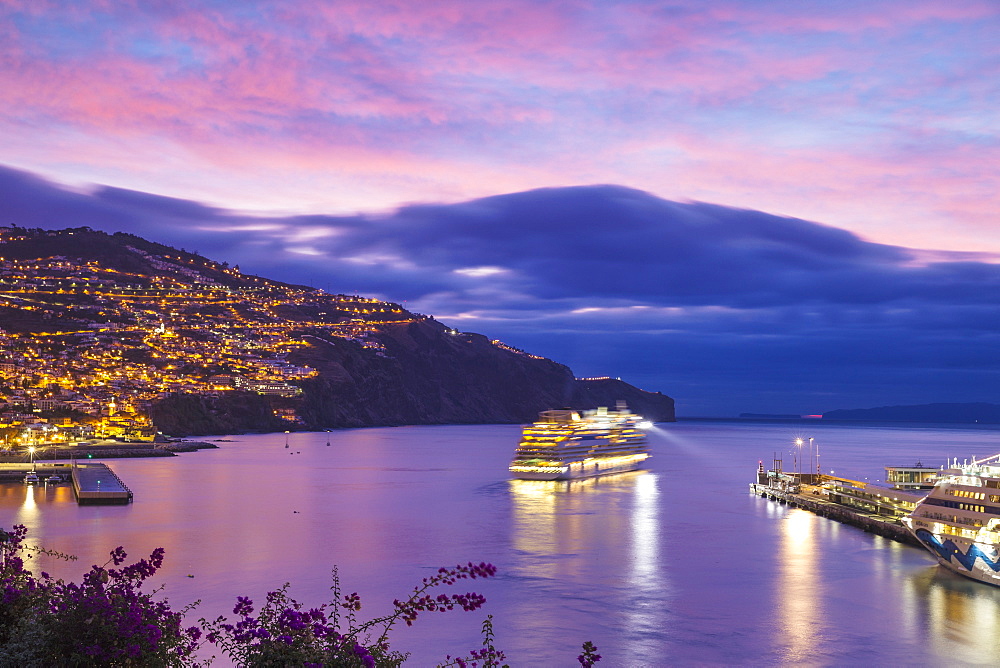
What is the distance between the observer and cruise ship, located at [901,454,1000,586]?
111ft

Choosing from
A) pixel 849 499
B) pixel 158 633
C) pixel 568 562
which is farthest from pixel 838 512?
pixel 158 633

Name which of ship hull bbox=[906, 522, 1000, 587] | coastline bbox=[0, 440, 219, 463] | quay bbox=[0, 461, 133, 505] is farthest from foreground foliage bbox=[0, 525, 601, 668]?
coastline bbox=[0, 440, 219, 463]

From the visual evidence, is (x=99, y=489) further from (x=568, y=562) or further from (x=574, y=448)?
(x=574, y=448)

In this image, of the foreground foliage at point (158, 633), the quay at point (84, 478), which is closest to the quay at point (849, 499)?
the foreground foliage at point (158, 633)

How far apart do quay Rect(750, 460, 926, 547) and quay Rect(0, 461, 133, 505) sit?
43743 mm

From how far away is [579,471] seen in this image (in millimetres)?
86812

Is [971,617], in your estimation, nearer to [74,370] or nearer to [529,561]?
[529,561]

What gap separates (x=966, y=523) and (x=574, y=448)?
2087 inches

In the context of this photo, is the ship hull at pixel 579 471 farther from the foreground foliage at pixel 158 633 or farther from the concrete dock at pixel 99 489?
the foreground foliage at pixel 158 633

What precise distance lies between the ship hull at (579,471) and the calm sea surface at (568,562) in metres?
3.83

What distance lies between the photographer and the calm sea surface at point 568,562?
2484 cm

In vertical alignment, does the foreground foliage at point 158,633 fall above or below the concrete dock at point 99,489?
above

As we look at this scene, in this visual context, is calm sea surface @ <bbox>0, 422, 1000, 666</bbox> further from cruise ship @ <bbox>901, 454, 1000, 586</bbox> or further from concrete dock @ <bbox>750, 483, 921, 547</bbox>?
concrete dock @ <bbox>750, 483, 921, 547</bbox>

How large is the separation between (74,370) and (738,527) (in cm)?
14596
